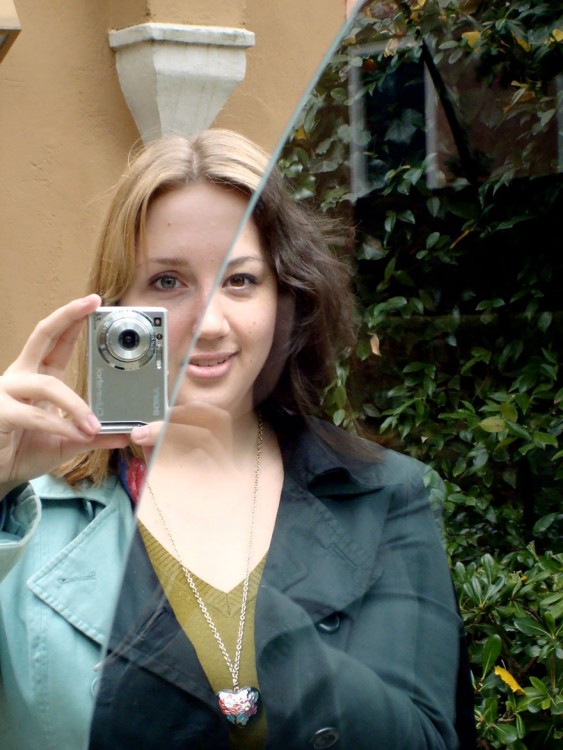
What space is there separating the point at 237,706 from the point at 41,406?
0.62 m

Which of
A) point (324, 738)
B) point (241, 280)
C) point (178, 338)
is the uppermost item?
point (241, 280)

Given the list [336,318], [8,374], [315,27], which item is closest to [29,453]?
[8,374]

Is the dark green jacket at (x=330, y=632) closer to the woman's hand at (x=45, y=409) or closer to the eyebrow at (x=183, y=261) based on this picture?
the eyebrow at (x=183, y=261)

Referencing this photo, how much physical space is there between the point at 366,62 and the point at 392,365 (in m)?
0.17

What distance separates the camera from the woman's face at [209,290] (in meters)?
0.54

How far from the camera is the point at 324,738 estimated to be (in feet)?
1.68

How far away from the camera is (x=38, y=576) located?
1.16m

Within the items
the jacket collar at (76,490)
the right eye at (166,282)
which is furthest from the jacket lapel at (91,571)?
the right eye at (166,282)

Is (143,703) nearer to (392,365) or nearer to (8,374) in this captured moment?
(392,365)

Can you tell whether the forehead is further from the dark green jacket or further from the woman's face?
the dark green jacket

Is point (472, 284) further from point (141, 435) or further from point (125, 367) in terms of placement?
point (125, 367)

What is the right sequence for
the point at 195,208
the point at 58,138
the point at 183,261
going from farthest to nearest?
the point at 58,138, the point at 195,208, the point at 183,261

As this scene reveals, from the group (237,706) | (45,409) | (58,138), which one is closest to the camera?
(237,706)

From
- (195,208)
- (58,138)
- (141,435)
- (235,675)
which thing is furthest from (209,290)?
(58,138)
